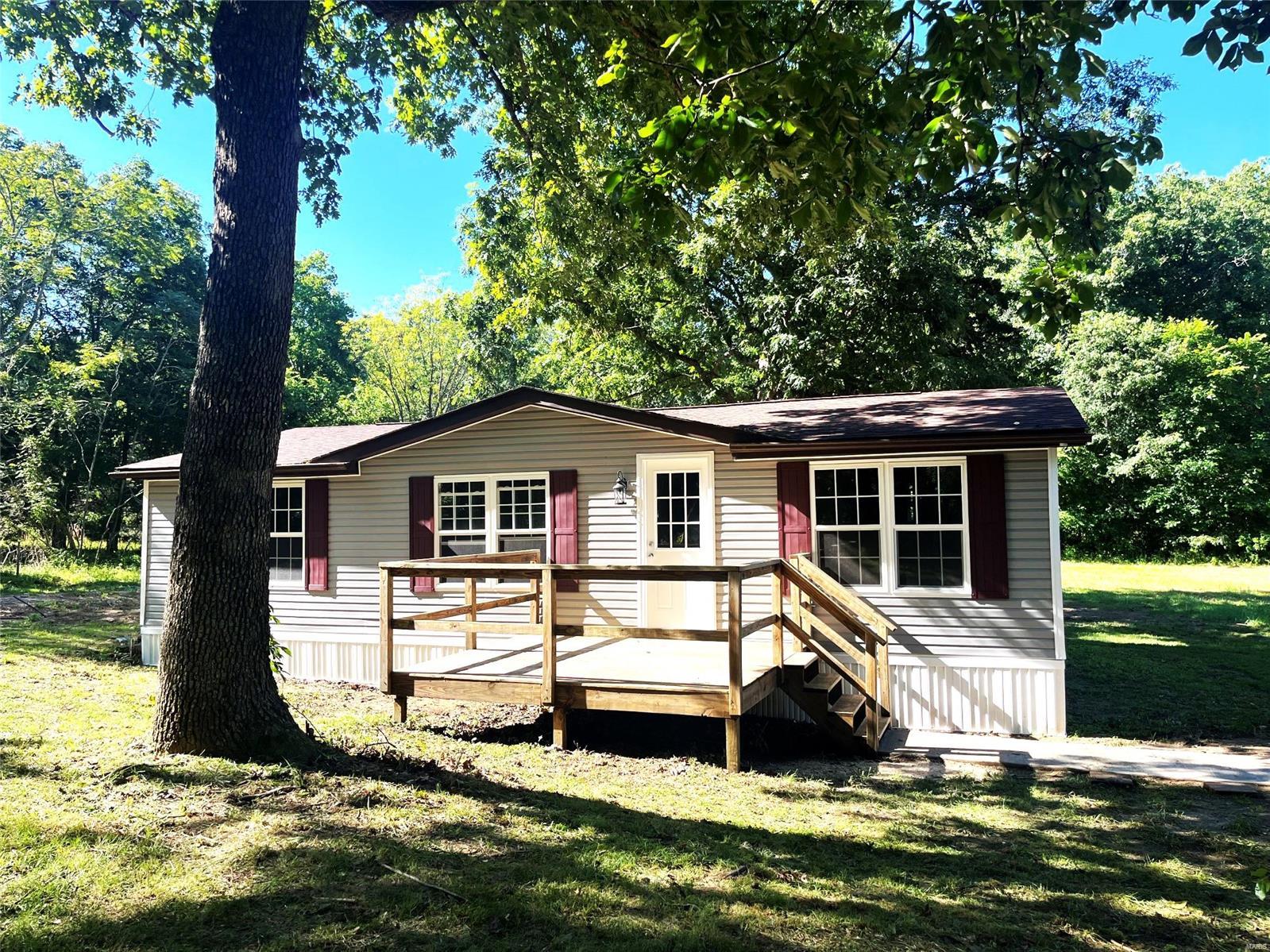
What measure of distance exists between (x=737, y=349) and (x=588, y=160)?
746 cm

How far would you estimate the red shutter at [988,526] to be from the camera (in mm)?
7773

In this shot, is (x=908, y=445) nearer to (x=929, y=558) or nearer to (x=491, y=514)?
(x=929, y=558)

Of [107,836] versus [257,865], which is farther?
[107,836]

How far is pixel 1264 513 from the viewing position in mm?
22406

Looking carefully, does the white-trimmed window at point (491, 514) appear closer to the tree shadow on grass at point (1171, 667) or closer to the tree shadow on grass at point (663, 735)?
the tree shadow on grass at point (663, 735)

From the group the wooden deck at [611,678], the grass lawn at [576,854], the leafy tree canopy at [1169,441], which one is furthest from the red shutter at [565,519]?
the leafy tree canopy at [1169,441]

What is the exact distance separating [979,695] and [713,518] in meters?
3.33

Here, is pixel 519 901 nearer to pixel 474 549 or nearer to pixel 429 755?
pixel 429 755

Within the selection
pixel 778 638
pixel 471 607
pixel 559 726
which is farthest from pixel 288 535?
pixel 778 638

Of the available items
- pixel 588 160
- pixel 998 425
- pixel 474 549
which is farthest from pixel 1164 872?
pixel 588 160

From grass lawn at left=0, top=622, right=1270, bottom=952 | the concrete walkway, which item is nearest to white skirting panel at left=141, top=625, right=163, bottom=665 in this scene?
grass lawn at left=0, top=622, right=1270, bottom=952

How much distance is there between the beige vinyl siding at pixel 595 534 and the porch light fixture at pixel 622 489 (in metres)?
0.09

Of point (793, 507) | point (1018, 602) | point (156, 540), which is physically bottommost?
point (1018, 602)

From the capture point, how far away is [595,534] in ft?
30.6
